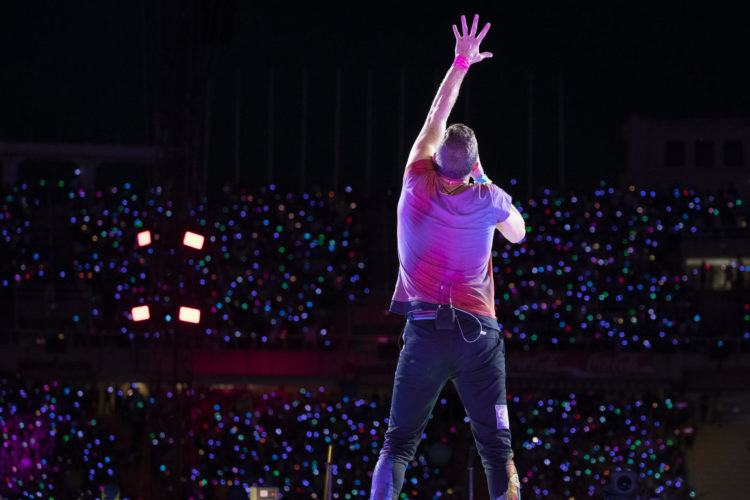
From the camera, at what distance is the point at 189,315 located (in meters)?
12.1

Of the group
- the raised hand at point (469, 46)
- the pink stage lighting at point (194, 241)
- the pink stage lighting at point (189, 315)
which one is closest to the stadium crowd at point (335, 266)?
the pink stage lighting at point (189, 315)

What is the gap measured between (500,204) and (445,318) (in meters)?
0.38

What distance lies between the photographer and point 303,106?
2372 centimetres

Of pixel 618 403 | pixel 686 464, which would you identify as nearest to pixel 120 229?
pixel 618 403

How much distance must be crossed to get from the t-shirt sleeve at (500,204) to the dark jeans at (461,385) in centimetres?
32

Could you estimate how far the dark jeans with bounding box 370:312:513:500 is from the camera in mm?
3230

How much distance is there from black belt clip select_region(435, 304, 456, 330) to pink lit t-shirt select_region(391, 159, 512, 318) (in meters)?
0.05

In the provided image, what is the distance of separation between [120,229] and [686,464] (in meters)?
10.2

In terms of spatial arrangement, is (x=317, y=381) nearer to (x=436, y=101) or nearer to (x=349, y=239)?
(x=349, y=239)

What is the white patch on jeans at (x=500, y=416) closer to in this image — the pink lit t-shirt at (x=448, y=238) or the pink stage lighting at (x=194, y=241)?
the pink lit t-shirt at (x=448, y=238)

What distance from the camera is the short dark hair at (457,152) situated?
319 centimetres

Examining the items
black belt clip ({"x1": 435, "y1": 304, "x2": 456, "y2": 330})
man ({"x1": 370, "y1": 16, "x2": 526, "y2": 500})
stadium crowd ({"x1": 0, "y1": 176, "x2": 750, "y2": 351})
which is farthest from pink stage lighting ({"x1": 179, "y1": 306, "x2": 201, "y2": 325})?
black belt clip ({"x1": 435, "y1": 304, "x2": 456, "y2": 330})

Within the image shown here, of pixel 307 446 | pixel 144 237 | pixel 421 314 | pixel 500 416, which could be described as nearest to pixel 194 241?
pixel 144 237

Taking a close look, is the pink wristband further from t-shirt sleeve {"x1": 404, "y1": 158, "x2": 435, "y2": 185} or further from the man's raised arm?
t-shirt sleeve {"x1": 404, "y1": 158, "x2": 435, "y2": 185}
